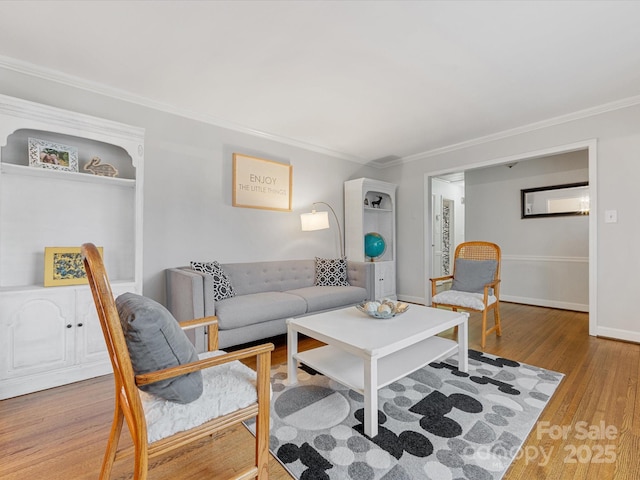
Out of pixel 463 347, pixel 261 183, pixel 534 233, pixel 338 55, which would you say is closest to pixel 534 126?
pixel 534 233

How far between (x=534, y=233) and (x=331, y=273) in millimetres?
3374

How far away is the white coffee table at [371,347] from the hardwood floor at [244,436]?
52 centimetres

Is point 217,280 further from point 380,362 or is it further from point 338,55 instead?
point 338,55

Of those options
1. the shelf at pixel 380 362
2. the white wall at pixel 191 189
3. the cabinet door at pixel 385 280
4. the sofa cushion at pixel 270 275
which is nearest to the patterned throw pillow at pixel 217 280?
the sofa cushion at pixel 270 275

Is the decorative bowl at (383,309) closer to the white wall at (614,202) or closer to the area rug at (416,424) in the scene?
the area rug at (416,424)

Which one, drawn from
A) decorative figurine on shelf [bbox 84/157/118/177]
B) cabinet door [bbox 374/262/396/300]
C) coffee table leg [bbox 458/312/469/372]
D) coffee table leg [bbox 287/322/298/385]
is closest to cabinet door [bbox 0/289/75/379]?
decorative figurine on shelf [bbox 84/157/118/177]

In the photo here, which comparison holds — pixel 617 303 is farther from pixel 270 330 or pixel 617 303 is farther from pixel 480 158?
pixel 270 330

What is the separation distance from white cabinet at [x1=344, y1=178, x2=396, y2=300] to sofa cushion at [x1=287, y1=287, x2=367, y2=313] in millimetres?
788

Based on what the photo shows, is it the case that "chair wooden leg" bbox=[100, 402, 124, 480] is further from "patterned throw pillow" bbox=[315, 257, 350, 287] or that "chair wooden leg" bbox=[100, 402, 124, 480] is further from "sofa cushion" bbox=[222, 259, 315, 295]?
"patterned throw pillow" bbox=[315, 257, 350, 287]

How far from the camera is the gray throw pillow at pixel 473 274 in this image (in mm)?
3271

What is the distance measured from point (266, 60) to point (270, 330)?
2.25 m

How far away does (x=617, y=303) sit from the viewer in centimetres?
299

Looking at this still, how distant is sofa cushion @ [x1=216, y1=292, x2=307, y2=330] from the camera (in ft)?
8.20

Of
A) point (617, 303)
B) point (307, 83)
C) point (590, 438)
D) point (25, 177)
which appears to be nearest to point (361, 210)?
point (307, 83)
